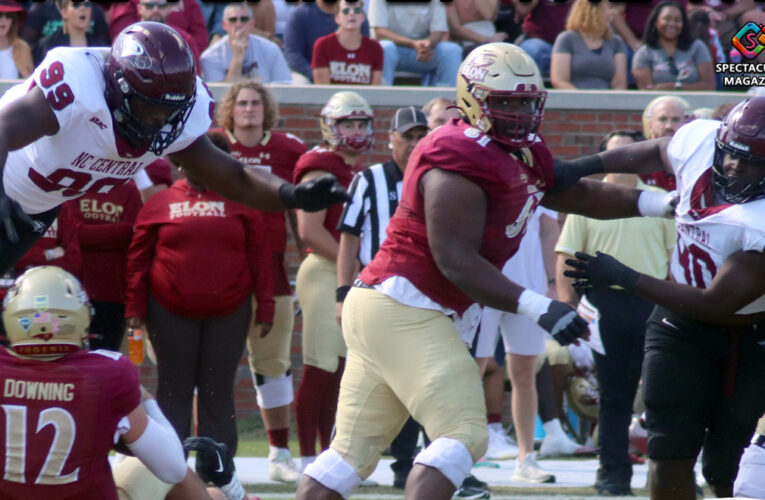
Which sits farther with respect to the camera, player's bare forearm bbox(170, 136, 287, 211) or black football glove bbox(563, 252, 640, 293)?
player's bare forearm bbox(170, 136, 287, 211)

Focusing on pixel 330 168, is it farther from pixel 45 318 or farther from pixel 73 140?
pixel 45 318

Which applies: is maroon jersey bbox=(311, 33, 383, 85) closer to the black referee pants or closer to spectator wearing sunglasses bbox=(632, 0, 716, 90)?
spectator wearing sunglasses bbox=(632, 0, 716, 90)

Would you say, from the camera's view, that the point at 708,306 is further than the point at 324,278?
No

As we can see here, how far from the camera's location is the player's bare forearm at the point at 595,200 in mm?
4641

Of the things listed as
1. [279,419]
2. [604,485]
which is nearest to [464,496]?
[604,485]

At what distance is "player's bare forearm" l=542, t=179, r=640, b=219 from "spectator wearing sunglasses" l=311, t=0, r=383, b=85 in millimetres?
4443

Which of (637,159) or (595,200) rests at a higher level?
(637,159)

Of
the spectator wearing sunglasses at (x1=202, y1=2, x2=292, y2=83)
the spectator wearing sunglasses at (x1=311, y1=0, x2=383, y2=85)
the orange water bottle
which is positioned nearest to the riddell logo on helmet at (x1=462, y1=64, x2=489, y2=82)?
the orange water bottle

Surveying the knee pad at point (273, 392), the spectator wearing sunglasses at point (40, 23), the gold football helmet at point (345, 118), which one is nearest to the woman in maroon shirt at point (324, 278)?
the gold football helmet at point (345, 118)

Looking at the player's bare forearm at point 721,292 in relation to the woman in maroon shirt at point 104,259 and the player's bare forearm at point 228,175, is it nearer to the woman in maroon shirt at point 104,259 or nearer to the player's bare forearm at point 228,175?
the player's bare forearm at point 228,175

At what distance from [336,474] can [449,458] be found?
0.45 metres

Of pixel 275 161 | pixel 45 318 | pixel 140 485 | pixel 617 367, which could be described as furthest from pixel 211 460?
pixel 275 161

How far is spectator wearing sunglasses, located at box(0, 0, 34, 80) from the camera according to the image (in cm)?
859

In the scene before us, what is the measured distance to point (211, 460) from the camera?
172 inches
